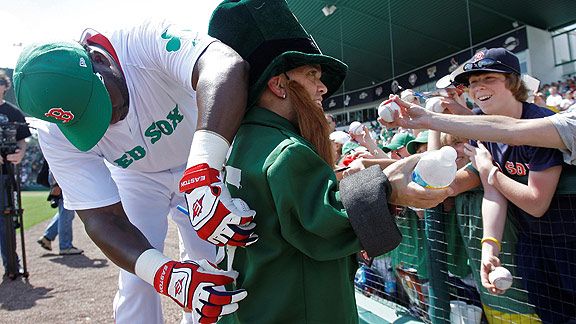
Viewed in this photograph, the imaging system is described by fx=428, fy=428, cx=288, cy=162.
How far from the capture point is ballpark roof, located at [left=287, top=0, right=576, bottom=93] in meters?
14.1

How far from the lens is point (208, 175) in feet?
4.01

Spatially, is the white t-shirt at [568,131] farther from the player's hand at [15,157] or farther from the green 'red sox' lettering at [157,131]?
the player's hand at [15,157]

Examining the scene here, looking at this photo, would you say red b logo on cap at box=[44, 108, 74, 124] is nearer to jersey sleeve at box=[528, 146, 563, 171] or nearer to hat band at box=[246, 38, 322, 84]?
hat band at box=[246, 38, 322, 84]

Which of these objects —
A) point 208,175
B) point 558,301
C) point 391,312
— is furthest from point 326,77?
point 391,312

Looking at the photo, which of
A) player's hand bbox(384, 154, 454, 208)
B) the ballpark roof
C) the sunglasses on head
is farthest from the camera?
the ballpark roof

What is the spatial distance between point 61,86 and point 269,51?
2.42 feet

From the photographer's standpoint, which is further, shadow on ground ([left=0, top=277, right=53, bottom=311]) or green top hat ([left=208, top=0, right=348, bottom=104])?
shadow on ground ([left=0, top=277, right=53, bottom=311])

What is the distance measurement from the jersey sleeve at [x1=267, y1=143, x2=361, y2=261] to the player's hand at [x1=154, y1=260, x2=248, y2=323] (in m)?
0.29

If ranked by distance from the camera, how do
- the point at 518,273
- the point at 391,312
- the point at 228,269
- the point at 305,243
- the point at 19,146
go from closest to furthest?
the point at 305,243, the point at 228,269, the point at 518,273, the point at 391,312, the point at 19,146

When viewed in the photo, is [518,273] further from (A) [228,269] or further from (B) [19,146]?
(B) [19,146]

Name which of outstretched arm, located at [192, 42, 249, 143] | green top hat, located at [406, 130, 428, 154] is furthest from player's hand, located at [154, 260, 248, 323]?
green top hat, located at [406, 130, 428, 154]

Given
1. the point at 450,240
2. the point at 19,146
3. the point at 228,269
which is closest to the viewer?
the point at 228,269

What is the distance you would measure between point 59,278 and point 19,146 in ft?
5.49

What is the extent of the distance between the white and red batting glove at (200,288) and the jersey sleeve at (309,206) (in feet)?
0.94
